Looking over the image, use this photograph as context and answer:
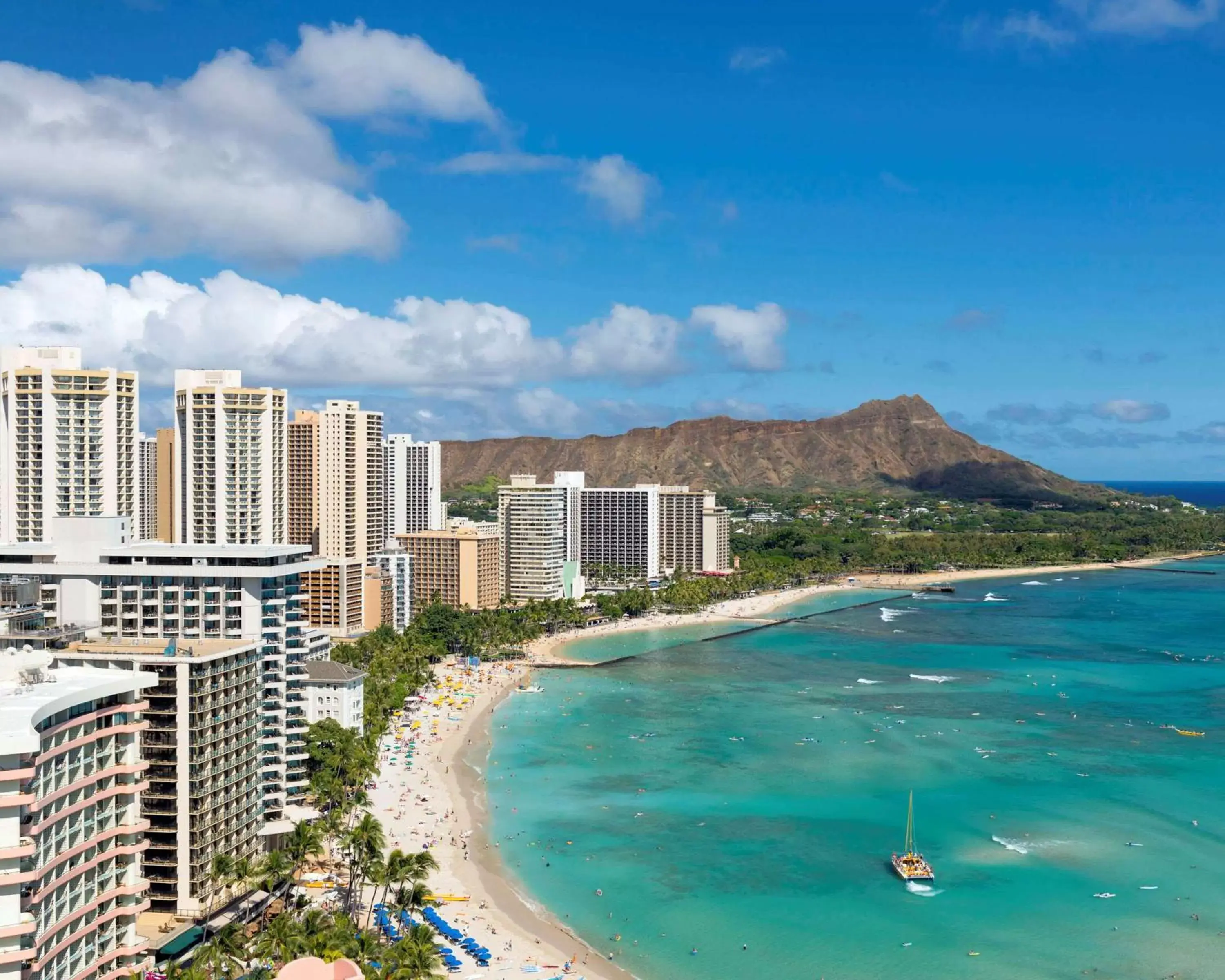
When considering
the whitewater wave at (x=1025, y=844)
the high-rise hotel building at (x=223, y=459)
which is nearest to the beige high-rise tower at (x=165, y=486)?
the high-rise hotel building at (x=223, y=459)

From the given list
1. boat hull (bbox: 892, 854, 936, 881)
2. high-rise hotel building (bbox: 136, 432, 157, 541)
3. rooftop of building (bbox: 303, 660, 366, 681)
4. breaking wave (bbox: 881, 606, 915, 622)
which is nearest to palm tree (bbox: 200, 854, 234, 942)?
rooftop of building (bbox: 303, 660, 366, 681)

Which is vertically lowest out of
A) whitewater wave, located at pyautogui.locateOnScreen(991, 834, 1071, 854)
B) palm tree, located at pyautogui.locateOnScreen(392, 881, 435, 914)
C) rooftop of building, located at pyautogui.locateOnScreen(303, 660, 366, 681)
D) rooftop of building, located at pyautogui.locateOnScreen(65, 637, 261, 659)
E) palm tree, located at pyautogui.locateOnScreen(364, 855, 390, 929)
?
whitewater wave, located at pyautogui.locateOnScreen(991, 834, 1071, 854)

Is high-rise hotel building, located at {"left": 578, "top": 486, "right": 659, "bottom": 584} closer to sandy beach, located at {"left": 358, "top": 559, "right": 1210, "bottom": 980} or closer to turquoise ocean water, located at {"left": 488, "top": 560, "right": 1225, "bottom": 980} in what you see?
sandy beach, located at {"left": 358, "top": 559, "right": 1210, "bottom": 980}

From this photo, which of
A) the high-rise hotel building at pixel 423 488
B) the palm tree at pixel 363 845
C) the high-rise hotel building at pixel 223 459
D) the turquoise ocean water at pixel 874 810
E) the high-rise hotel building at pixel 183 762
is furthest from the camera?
the high-rise hotel building at pixel 423 488

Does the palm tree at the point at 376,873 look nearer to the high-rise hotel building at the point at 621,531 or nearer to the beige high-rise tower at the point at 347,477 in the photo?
the beige high-rise tower at the point at 347,477

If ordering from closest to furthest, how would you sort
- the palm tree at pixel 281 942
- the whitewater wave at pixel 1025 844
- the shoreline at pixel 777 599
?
the palm tree at pixel 281 942, the whitewater wave at pixel 1025 844, the shoreline at pixel 777 599

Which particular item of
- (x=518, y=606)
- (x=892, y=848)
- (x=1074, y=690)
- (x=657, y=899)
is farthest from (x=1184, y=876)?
(x=518, y=606)
